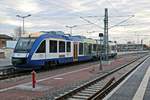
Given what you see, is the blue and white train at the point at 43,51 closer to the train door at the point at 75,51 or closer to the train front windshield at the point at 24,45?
the train front windshield at the point at 24,45

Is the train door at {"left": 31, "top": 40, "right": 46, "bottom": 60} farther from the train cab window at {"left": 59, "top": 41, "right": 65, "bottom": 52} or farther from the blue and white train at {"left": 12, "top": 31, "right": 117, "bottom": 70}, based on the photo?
the train cab window at {"left": 59, "top": 41, "right": 65, "bottom": 52}

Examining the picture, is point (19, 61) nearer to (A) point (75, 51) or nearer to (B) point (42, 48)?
(B) point (42, 48)

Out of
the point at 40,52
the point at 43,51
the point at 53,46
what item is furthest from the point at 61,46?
the point at 40,52

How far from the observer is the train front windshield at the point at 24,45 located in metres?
26.9

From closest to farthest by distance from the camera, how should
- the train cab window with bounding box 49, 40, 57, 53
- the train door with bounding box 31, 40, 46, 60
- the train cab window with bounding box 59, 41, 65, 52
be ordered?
1. the train door with bounding box 31, 40, 46, 60
2. the train cab window with bounding box 49, 40, 57, 53
3. the train cab window with bounding box 59, 41, 65, 52

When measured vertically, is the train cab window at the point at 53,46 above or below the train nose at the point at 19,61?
above

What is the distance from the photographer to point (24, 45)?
27500mm

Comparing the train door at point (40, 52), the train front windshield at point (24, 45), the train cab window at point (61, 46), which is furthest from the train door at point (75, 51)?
the train front windshield at point (24, 45)

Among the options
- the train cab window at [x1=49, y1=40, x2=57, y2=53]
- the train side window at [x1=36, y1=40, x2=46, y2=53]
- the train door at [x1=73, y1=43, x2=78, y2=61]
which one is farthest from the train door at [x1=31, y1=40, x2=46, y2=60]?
the train door at [x1=73, y1=43, x2=78, y2=61]

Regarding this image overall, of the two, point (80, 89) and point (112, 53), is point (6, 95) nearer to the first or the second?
point (80, 89)

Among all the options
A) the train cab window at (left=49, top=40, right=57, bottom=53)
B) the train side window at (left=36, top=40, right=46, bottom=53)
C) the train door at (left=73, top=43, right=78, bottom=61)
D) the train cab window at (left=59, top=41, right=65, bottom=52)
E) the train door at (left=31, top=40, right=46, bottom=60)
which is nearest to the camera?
the train door at (left=31, top=40, right=46, bottom=60)

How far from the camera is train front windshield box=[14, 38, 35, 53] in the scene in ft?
88.4

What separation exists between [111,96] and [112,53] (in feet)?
159

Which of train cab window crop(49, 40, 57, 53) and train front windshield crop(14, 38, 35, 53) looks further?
train cab window crop(49, 40, 57, 53)
